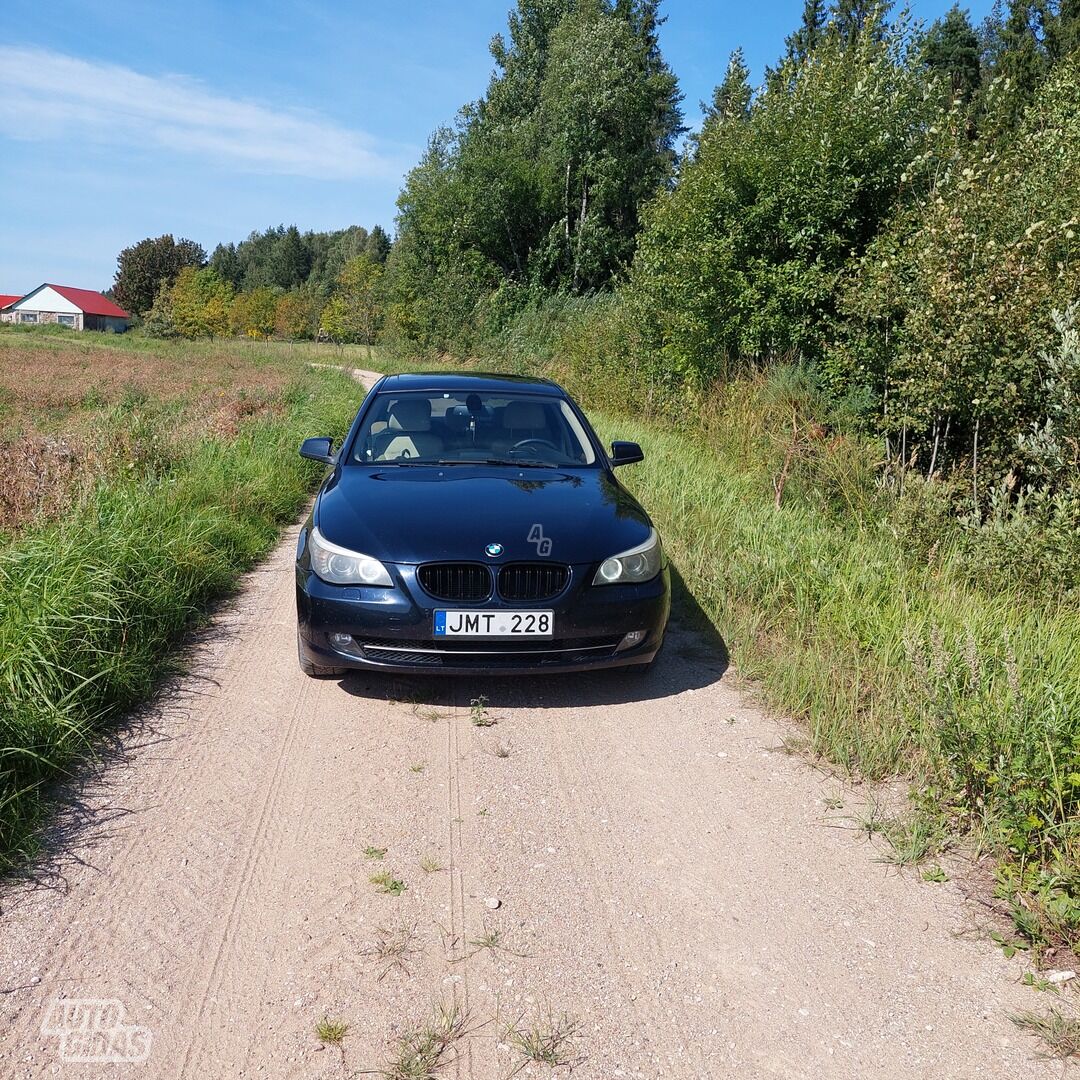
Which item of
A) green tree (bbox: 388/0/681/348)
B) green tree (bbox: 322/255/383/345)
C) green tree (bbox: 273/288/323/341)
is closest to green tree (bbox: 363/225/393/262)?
green tree (bbox: 273/288/323/341)

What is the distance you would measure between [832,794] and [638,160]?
3936 centimetres

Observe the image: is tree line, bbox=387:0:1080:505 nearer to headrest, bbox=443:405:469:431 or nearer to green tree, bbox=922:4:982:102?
headrest, bbox=443:405:469:431

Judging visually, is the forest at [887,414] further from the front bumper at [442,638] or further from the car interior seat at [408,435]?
the car interior seat at [408,435]

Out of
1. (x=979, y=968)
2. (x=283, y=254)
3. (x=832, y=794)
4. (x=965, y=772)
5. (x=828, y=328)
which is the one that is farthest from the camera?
(x=283, y=254)

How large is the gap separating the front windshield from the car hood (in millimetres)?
250

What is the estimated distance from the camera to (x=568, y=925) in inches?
110

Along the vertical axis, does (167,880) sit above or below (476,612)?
below

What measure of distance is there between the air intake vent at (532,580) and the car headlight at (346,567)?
545 millimetres

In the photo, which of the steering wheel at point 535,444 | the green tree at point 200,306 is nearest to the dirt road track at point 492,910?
the steering wheel at point 535,444

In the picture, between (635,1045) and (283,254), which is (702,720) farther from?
(283,254)

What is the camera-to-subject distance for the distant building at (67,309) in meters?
113

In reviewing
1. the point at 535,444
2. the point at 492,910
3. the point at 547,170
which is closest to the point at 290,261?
the point at 547,170

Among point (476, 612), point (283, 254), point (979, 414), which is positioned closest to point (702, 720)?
point (476, 612)

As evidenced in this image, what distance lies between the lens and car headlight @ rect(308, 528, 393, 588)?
427cm
